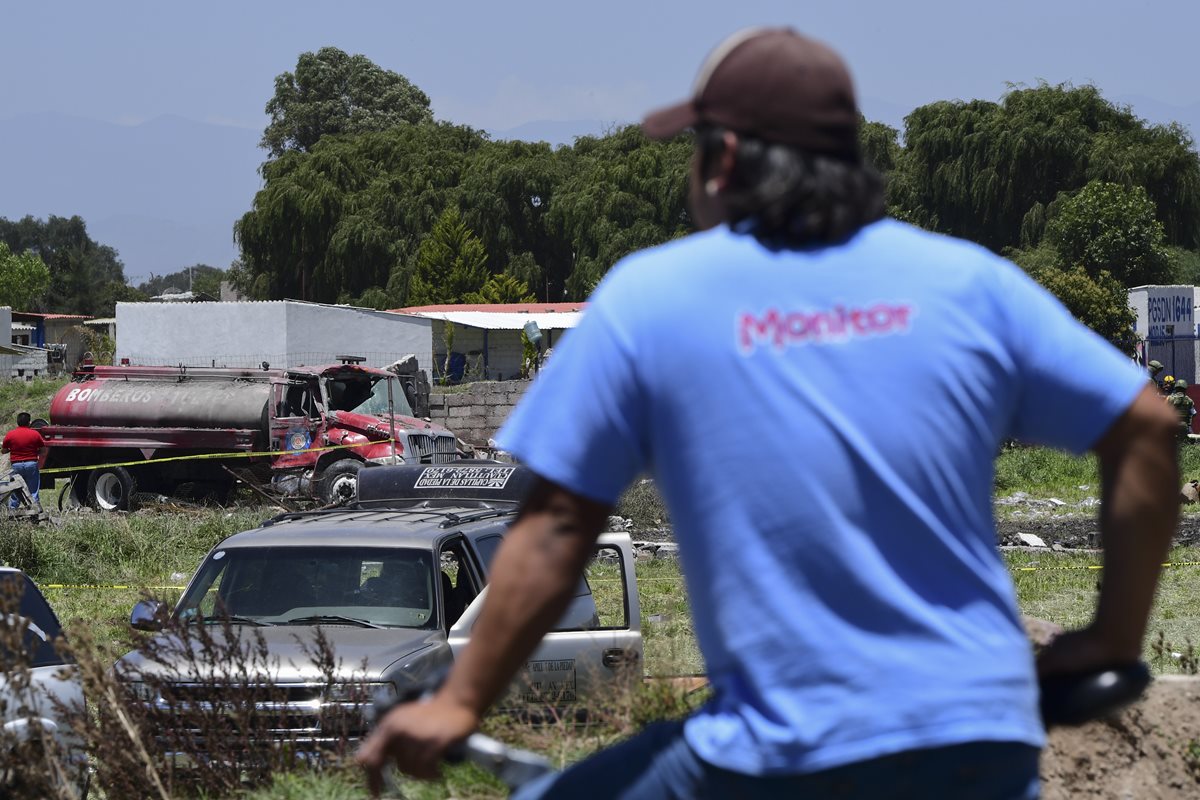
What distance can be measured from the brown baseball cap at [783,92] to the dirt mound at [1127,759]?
3.38 meters

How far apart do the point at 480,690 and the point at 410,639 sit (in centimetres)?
551

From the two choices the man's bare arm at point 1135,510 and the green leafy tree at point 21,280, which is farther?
the green leafy tree at point 21,280

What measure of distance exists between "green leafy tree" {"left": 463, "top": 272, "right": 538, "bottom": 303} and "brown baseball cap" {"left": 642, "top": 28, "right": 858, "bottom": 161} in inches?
2422

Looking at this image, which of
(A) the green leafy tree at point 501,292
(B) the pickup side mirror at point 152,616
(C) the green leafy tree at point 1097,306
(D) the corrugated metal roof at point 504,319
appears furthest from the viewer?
(A) the green leafy tree at point 501,292

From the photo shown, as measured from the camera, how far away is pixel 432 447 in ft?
86.4

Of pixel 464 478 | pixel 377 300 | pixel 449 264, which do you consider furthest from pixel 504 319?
pixel 464 478

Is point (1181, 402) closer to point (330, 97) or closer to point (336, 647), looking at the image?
point (336, 647)

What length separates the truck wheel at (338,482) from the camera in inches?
899

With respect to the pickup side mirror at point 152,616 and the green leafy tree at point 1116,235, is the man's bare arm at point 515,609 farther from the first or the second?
the green leafy tree at point 1116,235

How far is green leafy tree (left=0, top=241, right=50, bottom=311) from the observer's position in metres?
109

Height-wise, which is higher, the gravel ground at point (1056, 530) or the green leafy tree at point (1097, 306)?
the green leafy tree at point (1097, 306)

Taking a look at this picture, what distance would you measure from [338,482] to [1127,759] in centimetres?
1920

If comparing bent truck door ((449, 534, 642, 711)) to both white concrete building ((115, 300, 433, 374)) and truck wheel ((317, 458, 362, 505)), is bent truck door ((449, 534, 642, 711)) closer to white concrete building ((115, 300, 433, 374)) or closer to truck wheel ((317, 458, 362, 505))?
truck wheel ((317, 458, 362, 505))

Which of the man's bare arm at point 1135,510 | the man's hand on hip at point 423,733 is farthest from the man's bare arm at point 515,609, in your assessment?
the man's bare arm at point 1135,510
